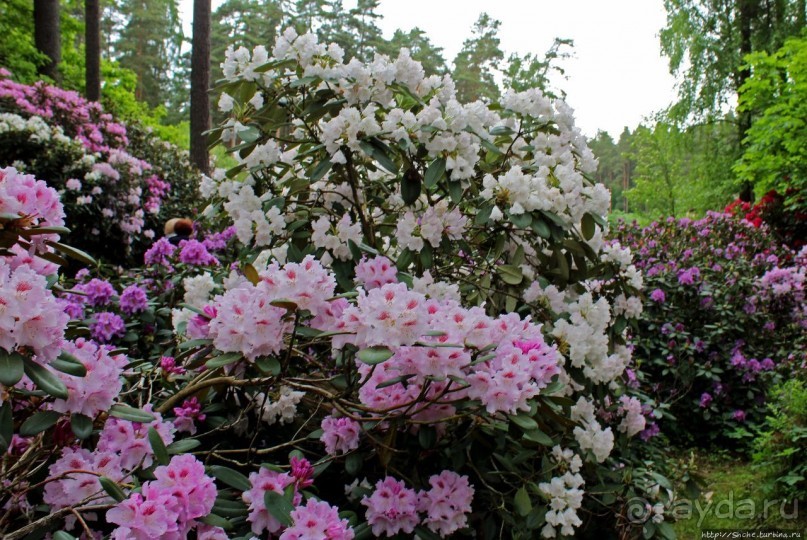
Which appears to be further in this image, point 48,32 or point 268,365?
point 48,32

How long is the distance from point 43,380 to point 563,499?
4.07 feet

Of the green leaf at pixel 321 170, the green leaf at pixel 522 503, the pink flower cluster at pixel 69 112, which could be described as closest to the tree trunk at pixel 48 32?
the pink flower cluster at pixel 69 112

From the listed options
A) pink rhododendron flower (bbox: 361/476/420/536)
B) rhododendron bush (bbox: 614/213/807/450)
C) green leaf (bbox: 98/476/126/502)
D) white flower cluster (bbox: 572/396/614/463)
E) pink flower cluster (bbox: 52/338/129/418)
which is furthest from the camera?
rhododendron bush (bbox: 614/213/807/450)

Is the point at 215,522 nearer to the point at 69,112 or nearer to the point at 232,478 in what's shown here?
the point at 232,478

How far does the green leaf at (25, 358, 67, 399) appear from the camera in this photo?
920 millimetres

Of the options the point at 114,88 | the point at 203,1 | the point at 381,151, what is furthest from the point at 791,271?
the point at 114,88

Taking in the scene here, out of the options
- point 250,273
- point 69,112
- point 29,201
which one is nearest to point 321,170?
point 250,273

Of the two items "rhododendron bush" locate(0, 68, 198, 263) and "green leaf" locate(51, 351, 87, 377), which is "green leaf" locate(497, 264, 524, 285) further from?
"rhododendron bush" locate(0, 68, 198, 263)

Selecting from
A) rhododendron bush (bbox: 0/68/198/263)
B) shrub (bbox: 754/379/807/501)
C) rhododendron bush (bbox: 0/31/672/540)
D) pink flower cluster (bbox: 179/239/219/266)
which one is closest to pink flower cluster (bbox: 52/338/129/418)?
rhododendron bush (bbox: 0/31/672/540)

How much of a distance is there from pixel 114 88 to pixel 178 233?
32.8 feet

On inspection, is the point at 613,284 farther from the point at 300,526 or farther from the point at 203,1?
the point at 203,1

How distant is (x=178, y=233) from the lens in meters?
4.52

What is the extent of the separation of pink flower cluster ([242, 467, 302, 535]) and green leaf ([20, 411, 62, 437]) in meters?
0.38

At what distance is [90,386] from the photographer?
1066 mm
